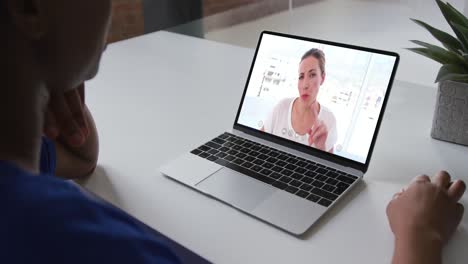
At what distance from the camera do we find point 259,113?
958mm

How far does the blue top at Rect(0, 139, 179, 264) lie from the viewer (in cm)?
40

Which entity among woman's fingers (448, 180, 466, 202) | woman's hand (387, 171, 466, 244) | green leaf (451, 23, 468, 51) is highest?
green leaf (451, 23, 468, 51)

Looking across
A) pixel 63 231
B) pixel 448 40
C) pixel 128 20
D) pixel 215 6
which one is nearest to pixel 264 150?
pixel 448 40

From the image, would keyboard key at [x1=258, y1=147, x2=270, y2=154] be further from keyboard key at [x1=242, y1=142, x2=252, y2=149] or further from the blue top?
the blue top

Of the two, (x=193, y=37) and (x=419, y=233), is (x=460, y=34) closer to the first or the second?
(x=419, y=233)

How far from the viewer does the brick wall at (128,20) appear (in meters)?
2.94

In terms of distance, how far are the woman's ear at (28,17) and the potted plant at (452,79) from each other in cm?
71

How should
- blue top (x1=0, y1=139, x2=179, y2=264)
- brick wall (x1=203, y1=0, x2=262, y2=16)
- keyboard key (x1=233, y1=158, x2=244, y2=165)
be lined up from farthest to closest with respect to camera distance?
brick wall (x1=203, y1=0, x2=262, y2=16) → keyboard key (x1=233, y1=158, x2=244, y2=165) → blue top (x1=0, y1=139, x2=179, y2=264)

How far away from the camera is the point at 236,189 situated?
803 mm

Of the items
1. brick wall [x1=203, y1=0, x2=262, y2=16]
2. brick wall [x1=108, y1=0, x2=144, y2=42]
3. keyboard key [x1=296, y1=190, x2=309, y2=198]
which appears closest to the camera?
keyboard key [x1=296, y1=190, x2=309, y2=198]

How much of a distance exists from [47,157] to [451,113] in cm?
73

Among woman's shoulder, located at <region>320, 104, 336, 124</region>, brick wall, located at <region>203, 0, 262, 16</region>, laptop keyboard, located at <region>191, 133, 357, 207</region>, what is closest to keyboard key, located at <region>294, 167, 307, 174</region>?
laptop keyboard, located at <region>191, 133, 357, 207</region>

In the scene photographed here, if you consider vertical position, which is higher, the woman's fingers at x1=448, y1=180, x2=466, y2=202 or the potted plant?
the potted plant

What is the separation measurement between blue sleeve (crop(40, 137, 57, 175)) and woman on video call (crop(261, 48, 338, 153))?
0.40m
